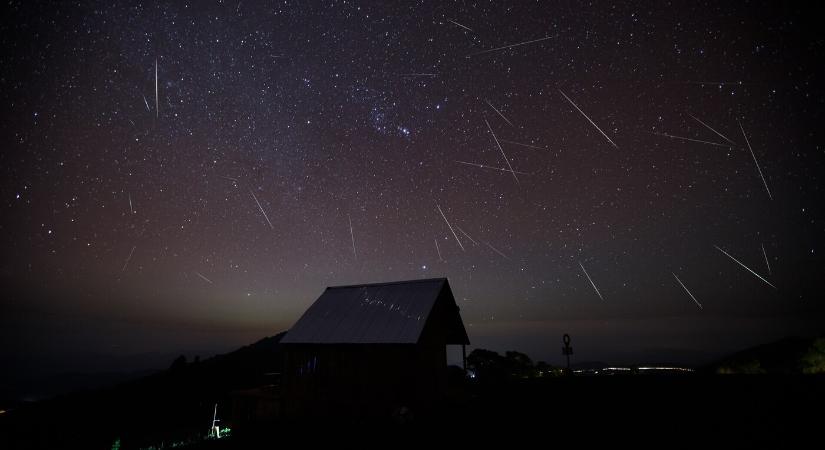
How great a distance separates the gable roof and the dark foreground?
2.91m

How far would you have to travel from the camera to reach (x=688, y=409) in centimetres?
1065

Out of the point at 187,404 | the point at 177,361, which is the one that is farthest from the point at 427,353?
the point at 177,361

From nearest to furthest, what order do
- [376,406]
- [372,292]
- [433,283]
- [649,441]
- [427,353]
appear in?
[649,441] < [376,406] < [427,353] < [433,283] < [372,292]

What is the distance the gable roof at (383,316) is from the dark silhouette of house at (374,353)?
0.04 m

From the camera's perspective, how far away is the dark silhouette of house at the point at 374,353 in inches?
566

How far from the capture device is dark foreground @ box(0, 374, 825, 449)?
838cm

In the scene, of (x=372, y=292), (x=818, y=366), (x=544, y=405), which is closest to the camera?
(x=544, y=405)

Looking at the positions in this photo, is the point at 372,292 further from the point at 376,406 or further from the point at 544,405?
the point at 544,405

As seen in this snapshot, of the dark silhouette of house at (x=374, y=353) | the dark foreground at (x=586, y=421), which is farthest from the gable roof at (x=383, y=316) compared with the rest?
the dark foreground at (x=586, y=421)

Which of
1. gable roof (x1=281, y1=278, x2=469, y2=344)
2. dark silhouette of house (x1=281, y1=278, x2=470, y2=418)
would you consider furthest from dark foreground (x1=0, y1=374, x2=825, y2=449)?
gable roof (x1=281, y1=278, x2=469, y2=344)

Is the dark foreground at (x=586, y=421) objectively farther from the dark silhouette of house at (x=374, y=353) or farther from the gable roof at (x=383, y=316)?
the gable roof at (x=383, y=316)

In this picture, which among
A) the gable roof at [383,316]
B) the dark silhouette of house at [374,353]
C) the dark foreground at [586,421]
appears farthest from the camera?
the gable roof at [383,316]

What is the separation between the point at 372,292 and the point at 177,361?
31123 mm

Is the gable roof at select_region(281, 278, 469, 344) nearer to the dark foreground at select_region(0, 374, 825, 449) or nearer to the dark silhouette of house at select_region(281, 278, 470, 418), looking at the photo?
the dark silhouette of house at select_region(281, 278, 470, 418)
